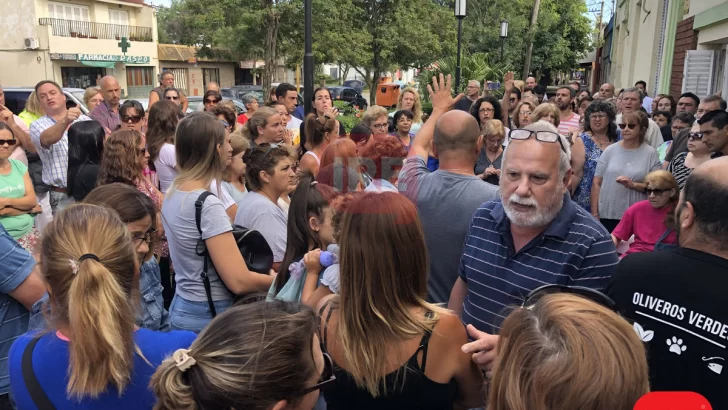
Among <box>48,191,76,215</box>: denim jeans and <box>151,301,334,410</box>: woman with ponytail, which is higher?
<box>151,301,334,410</box>: woman with ponytail

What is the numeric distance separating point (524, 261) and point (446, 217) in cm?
62

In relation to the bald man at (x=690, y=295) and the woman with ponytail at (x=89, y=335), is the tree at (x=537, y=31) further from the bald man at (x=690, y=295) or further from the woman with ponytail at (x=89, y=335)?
the woman with ponytail at (x=89, y=335)

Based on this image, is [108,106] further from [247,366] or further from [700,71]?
[700,71]

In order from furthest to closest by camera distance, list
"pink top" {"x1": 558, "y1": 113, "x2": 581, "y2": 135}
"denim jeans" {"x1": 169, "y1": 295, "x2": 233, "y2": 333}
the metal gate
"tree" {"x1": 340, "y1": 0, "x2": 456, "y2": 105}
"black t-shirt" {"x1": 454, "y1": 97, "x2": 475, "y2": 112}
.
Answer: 1. the metal gate
2. "tree" {"x1": 340, "y1": 0, "x2": 456, "y2": 105}
3. "black t-shirt" {"x1": 454, "y1": 97, "x2": 475, "y2": 112}
4. "pink top" {"x1": 558, "y1": 113, "x2": 581, "y2": 135}
5. "denim jeans" {"x1": 169, "y1": 295, "x2": 233, "y2": 333}

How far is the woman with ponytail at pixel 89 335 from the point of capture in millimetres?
1540

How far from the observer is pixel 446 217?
2816 millimetres

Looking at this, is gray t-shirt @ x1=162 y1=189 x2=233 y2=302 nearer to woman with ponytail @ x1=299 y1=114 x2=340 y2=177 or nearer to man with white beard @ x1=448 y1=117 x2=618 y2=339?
man with white beard @ x1=448 y1=117 x2=618 y2=339

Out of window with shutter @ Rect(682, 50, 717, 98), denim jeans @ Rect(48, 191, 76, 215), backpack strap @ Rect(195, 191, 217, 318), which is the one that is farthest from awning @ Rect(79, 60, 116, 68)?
backpack strap @ Rect(195, 191, 217, 318)

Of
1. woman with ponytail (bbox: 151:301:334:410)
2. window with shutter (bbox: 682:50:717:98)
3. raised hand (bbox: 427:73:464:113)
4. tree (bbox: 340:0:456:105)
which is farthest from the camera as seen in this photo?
tree (bbox: 340:0:456:105)

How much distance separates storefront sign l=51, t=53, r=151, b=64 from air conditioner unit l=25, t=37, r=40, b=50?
890mm

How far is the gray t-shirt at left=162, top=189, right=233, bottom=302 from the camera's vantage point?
2602mm

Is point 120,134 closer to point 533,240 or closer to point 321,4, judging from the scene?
point 533,240

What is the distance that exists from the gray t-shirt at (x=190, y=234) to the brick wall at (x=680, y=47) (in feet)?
34.9

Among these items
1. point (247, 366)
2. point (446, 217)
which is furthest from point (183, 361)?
point (446, 217)
